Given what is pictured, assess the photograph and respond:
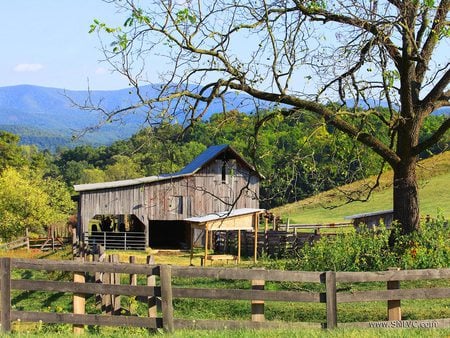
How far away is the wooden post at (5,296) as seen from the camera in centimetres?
1270

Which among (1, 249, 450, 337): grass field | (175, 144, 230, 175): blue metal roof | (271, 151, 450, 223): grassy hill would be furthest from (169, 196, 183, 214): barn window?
(1, 249, 450, 337): grass field

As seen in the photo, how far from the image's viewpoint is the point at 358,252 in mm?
22172

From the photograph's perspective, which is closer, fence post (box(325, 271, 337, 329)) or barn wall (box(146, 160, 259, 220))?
fence post (box(325, 271, 337, 329))

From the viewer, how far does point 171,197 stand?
170ft

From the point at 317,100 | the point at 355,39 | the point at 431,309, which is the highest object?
the point at 355,39

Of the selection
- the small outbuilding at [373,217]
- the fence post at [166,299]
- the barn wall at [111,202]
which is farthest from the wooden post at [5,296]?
the barn wall at [111,202]

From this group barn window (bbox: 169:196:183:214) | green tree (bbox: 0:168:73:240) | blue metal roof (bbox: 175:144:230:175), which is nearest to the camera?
blue metal roof (bbox: 175:144:230:175)

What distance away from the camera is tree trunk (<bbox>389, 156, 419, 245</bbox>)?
73.2 feet

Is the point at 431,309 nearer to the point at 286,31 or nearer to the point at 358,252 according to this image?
the point at 358,252

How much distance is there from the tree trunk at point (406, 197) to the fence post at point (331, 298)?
10770mm

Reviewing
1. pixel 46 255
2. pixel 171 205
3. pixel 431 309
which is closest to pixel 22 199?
pixel 171 205

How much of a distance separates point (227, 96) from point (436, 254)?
702 centimetres

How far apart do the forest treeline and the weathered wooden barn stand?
1904 mm

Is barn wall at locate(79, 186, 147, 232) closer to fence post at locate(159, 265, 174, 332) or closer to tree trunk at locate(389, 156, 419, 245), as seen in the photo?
tree trunk at locate(389, 156, 419, 245)
